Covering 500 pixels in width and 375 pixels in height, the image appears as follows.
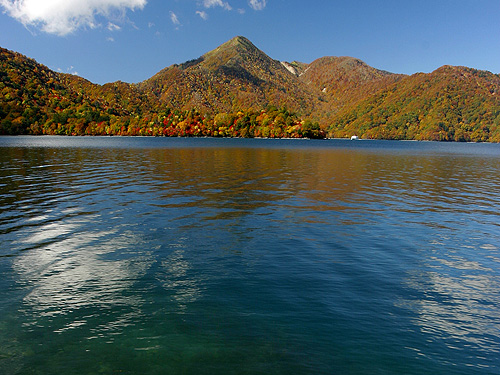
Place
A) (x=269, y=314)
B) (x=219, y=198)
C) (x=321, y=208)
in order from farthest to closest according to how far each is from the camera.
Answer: (x=219, y=198) < (x=321, y=208) < (x=269, y=314)

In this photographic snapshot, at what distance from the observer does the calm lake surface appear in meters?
10.5

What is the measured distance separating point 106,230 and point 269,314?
50.4 ft

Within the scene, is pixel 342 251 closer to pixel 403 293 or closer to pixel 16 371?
pixel 403 293

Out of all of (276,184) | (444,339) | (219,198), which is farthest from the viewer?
(276,184)

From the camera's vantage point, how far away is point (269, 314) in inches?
510

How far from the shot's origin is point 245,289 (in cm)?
1512

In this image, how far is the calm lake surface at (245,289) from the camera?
413 inches

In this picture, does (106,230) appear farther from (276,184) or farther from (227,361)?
(276,184)

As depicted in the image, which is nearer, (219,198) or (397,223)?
(397,223)

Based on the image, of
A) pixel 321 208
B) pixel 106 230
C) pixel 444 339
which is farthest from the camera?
pixel 321 208

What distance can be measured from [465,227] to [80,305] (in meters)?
26.9

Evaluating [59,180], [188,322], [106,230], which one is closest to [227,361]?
[188,322]

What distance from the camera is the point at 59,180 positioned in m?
47.5

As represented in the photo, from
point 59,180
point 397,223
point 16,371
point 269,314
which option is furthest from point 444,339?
point 59,180
